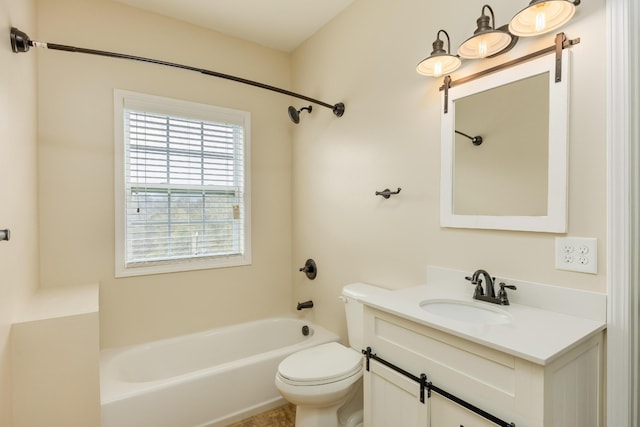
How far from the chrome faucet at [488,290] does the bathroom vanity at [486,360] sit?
3 centimetres

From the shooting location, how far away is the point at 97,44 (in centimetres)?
219

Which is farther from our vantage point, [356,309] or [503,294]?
[356,309]

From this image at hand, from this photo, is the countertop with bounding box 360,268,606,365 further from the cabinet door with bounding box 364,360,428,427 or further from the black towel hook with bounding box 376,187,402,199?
the black towel hook with bounding box 376,187,402,199

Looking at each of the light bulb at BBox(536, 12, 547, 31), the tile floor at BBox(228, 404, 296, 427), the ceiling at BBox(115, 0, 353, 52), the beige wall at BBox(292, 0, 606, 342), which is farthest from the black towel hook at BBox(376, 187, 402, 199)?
the tile floor at BBox(228, 404, 296, 427)

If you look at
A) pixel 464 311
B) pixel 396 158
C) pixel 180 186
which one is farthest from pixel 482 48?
pixel 180 186

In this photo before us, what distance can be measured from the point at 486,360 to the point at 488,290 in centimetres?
46

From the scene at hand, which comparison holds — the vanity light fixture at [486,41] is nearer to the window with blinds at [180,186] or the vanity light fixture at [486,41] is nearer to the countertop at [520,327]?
the countertop at [520,327]

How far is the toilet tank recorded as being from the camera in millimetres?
1971

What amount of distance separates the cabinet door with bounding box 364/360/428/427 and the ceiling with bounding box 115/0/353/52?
7.66 ft

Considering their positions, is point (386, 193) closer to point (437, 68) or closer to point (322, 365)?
point (437, 68)

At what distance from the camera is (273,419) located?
207 cm

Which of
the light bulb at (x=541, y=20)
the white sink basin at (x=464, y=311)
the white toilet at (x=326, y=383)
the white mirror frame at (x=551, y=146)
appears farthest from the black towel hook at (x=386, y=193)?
the light bulb at (x=541, y=20)

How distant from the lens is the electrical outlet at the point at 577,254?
46.1 inches

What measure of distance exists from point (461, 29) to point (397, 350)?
1.55 metres
